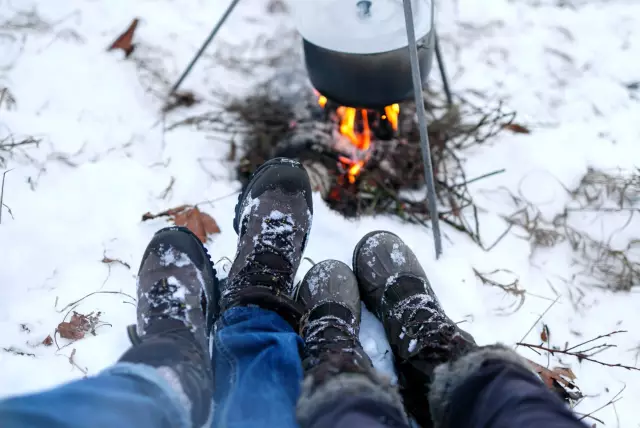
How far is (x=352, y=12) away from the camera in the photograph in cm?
189

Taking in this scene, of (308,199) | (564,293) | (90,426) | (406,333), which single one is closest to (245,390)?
(90,426)

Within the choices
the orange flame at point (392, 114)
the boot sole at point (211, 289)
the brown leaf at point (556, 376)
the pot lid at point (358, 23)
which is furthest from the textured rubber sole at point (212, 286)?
the brown leaf at point (556, 376)

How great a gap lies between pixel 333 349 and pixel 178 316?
0.48m

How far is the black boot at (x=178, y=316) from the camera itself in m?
1.30

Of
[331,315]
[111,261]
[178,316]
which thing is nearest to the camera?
[178,316]

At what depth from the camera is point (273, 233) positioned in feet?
6.03

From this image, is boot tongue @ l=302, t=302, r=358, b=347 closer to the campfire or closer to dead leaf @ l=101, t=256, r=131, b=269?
the campfire

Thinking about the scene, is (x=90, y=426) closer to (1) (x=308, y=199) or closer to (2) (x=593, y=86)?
(1) (x=308, y=199)

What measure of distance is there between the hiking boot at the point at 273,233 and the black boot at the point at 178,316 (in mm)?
101

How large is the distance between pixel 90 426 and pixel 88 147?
137cm

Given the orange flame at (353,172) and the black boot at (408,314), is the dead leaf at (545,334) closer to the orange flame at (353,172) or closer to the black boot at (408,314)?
the black boot at (408,314)

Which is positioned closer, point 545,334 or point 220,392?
point 220,392

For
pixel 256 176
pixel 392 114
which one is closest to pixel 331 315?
pixel 256 176

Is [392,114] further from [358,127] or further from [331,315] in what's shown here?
[331,315]
